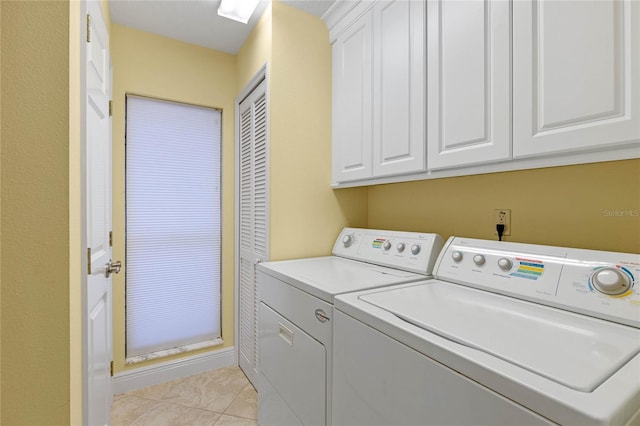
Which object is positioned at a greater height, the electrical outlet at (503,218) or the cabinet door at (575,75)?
the cabinet door at (575,75)

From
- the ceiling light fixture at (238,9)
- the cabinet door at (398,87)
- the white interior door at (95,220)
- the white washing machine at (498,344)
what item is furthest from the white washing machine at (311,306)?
the ceiling light fixture at (238,9)

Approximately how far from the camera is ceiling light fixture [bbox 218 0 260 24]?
5.85 ft

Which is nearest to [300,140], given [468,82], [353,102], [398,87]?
[353,102]

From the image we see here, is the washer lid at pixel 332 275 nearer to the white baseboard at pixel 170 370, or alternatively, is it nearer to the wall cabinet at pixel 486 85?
the wall cabinet at pixel 486 85

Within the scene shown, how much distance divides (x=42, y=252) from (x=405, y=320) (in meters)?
1.06

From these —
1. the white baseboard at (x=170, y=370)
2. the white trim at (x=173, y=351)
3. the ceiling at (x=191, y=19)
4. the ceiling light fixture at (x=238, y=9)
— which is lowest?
the white baseboard at (x=170, y=370)

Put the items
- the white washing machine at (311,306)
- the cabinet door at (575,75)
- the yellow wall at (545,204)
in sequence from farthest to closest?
the white washing machine at (311,306), the yellow wall at (545,204), the cabinet door at (575,75)

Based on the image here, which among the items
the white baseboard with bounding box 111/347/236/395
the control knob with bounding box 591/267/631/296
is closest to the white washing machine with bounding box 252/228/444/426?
the control knob with bounding box 591/267/631/296

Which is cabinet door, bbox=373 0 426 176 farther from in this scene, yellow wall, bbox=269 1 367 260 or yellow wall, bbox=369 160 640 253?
yellow wall, bbox=269 1 367 260

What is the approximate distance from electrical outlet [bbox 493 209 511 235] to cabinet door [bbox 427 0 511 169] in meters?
0.35

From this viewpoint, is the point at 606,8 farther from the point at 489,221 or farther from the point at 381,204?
the point at 381,204

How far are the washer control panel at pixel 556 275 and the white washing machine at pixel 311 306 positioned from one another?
8.7 inches

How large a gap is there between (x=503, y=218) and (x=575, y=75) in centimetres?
64

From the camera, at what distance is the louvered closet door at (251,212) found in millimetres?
1974
